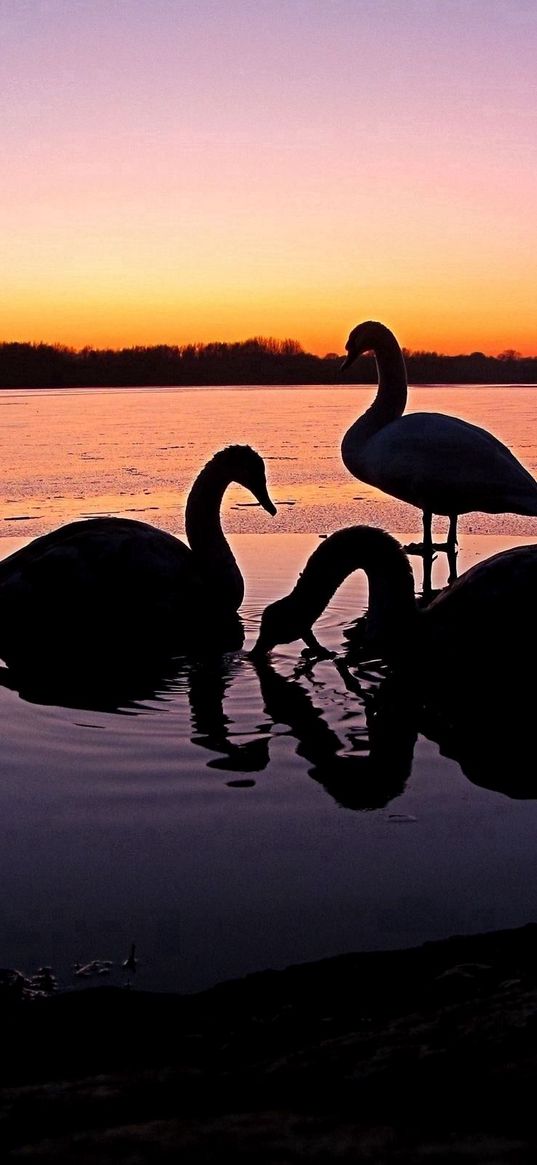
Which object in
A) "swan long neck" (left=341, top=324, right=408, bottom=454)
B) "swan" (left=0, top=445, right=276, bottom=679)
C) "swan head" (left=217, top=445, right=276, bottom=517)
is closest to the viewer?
"swan" (left=0, top=445, right=276, bottom=679)

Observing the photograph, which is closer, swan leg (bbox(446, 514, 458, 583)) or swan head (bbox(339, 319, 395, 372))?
swan leg (bbox(446, 514, 458, 583))

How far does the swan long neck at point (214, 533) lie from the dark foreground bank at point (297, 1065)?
4478 mm

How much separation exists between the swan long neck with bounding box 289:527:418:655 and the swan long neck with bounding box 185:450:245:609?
123cm

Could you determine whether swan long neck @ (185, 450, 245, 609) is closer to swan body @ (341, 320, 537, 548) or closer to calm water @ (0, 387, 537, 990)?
calm water @ (0, 387, 537, 990)

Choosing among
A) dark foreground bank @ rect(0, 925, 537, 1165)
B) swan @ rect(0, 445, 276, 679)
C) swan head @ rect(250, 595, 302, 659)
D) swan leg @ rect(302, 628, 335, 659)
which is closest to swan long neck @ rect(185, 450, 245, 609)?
swan @ rect(0, 445, 276, 679)

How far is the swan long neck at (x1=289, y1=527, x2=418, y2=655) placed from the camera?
225 inches

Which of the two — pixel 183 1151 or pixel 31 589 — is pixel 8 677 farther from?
pixel 183 1151

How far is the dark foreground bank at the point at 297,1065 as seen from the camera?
1.75m

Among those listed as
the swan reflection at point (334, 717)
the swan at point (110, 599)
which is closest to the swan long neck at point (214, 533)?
the swan at point (110, 599)

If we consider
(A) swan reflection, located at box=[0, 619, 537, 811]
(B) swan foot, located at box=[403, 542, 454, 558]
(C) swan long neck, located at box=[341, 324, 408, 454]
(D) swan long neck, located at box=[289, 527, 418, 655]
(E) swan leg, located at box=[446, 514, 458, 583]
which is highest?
(C) swan long neck, located at box=[341, 324, 408, 454]

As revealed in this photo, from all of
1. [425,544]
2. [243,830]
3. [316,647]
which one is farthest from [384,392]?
[243,830]

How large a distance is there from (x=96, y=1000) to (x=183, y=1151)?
2.87 feet

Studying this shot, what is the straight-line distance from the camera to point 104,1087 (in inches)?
80.8

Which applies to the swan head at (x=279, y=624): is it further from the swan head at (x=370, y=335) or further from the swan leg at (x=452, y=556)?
the swan head at (x=370, y=335)
